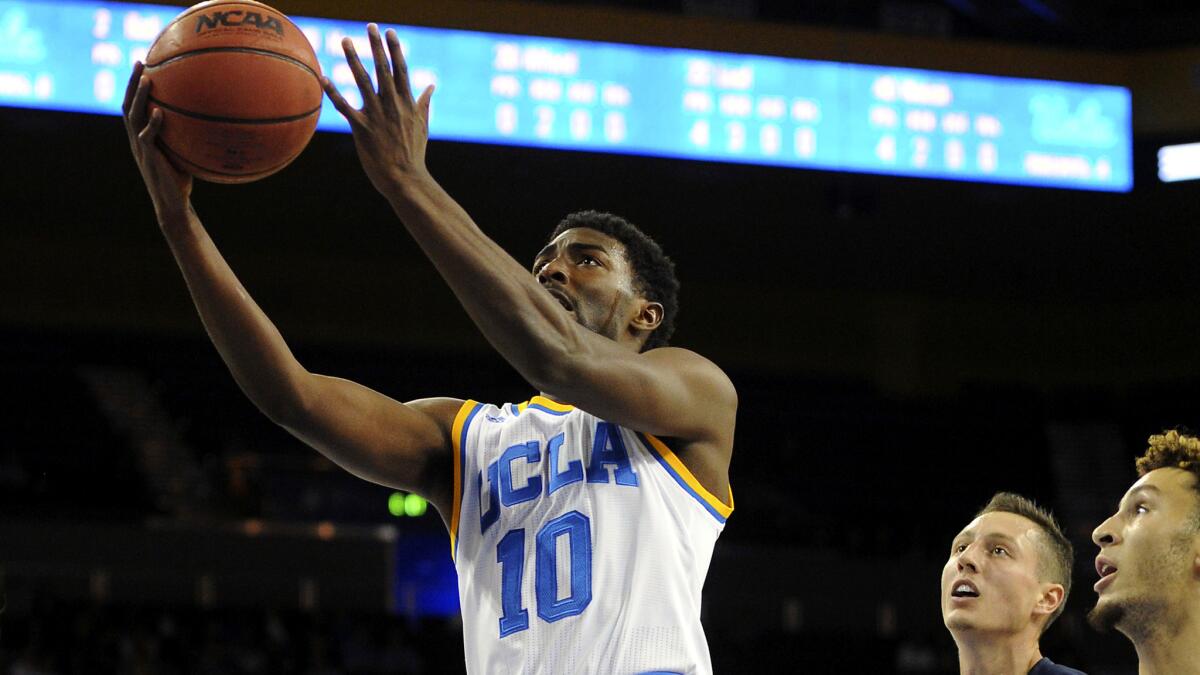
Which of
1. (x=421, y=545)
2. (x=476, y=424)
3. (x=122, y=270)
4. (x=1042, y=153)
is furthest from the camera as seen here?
(x=122, y=270)

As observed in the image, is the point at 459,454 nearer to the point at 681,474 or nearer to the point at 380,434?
the point at 380,434

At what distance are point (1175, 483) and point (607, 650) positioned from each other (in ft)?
4.41

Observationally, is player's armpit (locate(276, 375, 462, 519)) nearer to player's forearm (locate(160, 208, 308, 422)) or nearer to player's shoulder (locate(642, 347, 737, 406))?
player's forearm (locate(160, 208, 308, 422))

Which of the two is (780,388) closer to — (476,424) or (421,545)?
(421,545)

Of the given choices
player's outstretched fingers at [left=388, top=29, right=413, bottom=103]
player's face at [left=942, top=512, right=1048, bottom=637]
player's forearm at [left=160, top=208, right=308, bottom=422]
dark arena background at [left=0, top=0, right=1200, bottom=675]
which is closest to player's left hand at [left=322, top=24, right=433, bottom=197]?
player's outstretched fingers at [left=388, top=29, right=413, bottom=103]

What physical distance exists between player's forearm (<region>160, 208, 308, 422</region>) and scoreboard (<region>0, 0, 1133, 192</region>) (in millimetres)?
5348

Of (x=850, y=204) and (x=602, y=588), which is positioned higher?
(x=850, y=204)

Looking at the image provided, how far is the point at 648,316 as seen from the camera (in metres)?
3.24

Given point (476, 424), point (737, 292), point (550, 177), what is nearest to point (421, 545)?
point (550, 177)

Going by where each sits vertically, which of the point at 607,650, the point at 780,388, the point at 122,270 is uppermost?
the point at 122,270

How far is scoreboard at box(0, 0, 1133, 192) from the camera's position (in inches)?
323

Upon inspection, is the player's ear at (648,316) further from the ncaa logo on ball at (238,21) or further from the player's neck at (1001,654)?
the player's neck at (1001,654)

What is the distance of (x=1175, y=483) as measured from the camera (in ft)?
10.7

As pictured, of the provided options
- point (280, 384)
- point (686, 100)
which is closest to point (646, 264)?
point (280, 384)
